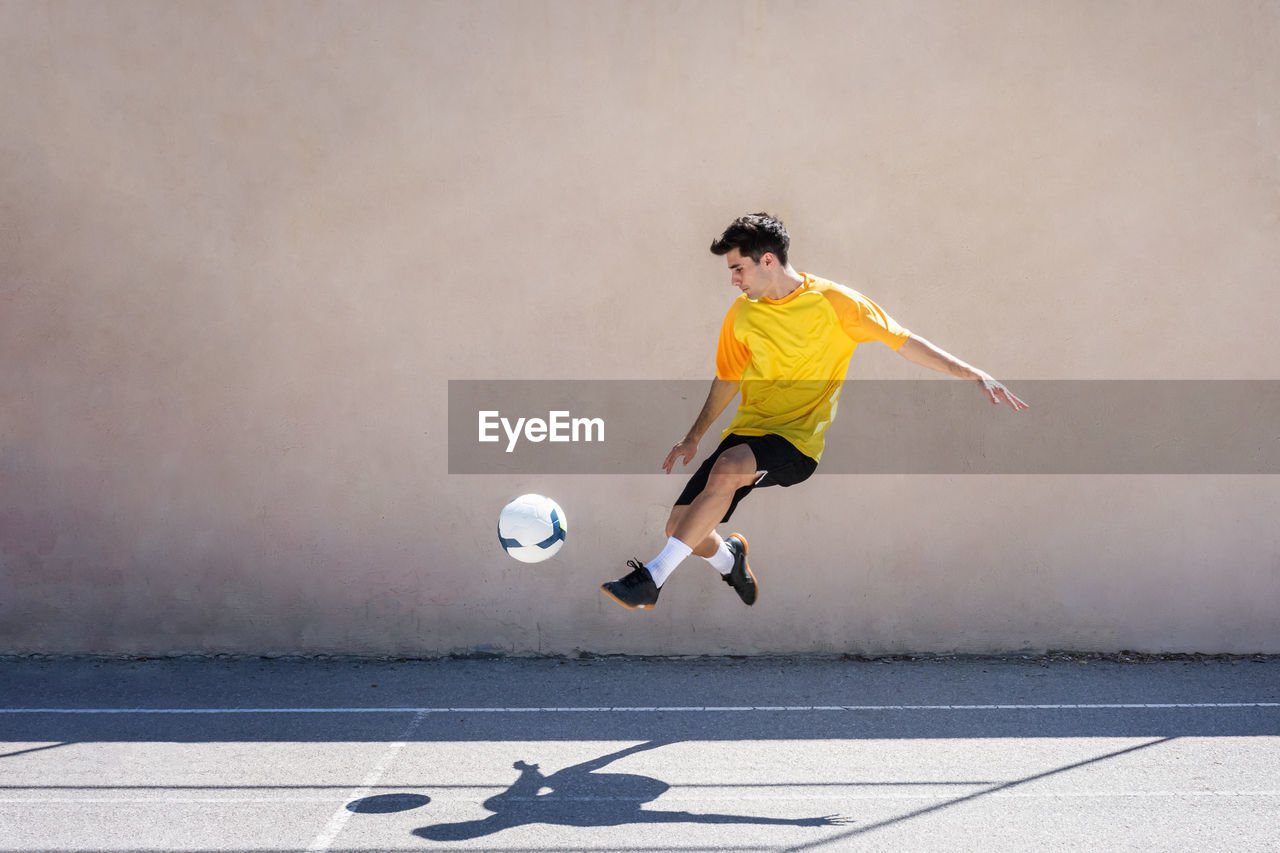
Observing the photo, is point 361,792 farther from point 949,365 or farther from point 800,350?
point 949,365

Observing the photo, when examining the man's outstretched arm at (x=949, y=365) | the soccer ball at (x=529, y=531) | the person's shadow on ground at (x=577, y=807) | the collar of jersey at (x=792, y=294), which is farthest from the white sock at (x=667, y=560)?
the man's outstretched arm at (x=949, y=365)

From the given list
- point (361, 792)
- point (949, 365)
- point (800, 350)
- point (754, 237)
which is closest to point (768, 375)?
point (800, 350)

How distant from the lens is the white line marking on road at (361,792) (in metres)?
3.75

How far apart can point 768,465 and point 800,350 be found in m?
0.52

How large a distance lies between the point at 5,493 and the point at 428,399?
2.49 meters

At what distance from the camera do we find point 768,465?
4.57 meters

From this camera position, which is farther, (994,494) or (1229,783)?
(994,494)

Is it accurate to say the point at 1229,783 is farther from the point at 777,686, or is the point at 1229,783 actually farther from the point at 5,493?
the point at 5,493

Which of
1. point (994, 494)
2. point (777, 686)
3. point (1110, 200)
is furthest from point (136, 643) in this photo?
point (1110, 200)

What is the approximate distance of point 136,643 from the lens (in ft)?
20.7

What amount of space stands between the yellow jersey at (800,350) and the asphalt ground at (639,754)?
1419mm

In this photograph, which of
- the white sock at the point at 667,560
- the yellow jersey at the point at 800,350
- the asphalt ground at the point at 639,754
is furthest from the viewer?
the yellow jersey at the point at 800,350

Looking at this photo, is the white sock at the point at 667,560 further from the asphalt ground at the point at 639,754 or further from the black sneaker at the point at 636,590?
the asphalt ground at the point at 639,754

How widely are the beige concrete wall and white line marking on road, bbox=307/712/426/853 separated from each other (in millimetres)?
1377
